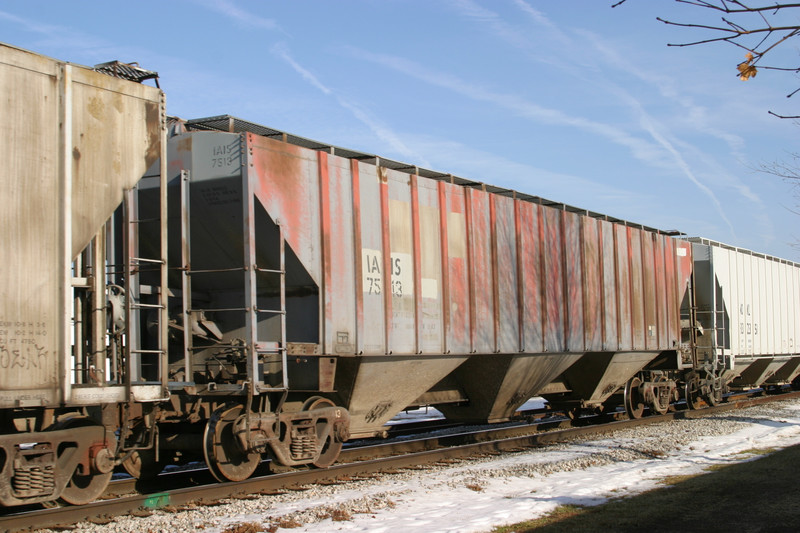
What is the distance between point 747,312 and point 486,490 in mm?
16559

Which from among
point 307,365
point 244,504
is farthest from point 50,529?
point 307,365

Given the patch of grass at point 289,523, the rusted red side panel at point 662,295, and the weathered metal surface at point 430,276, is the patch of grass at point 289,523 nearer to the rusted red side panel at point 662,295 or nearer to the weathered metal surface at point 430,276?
the weathered metal surface at point 430,276

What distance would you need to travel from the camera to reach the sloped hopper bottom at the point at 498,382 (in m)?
13.2

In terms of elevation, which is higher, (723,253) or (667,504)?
(723,253)

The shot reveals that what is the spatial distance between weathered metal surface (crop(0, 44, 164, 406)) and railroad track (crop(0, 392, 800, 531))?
1391 millimetres

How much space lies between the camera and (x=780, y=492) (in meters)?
8.17

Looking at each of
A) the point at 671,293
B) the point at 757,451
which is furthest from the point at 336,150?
the point at 671,293

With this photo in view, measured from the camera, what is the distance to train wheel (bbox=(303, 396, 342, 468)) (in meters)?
9.81

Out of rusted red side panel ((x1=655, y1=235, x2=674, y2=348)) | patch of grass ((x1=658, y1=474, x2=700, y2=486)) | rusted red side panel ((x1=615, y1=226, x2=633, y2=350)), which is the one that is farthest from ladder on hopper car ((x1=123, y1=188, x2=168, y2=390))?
rusted red side panel ((x1=655, y1=235, x2=674, y2=348))

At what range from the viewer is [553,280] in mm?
14570

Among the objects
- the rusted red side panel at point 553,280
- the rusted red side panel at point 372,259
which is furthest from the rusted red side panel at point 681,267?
the rusted red side panel at point 372,259

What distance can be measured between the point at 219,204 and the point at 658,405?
12960 millimetres

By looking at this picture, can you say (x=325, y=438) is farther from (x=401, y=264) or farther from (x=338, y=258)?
(x=401, y=264)

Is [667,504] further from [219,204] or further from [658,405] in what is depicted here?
[658,405]
